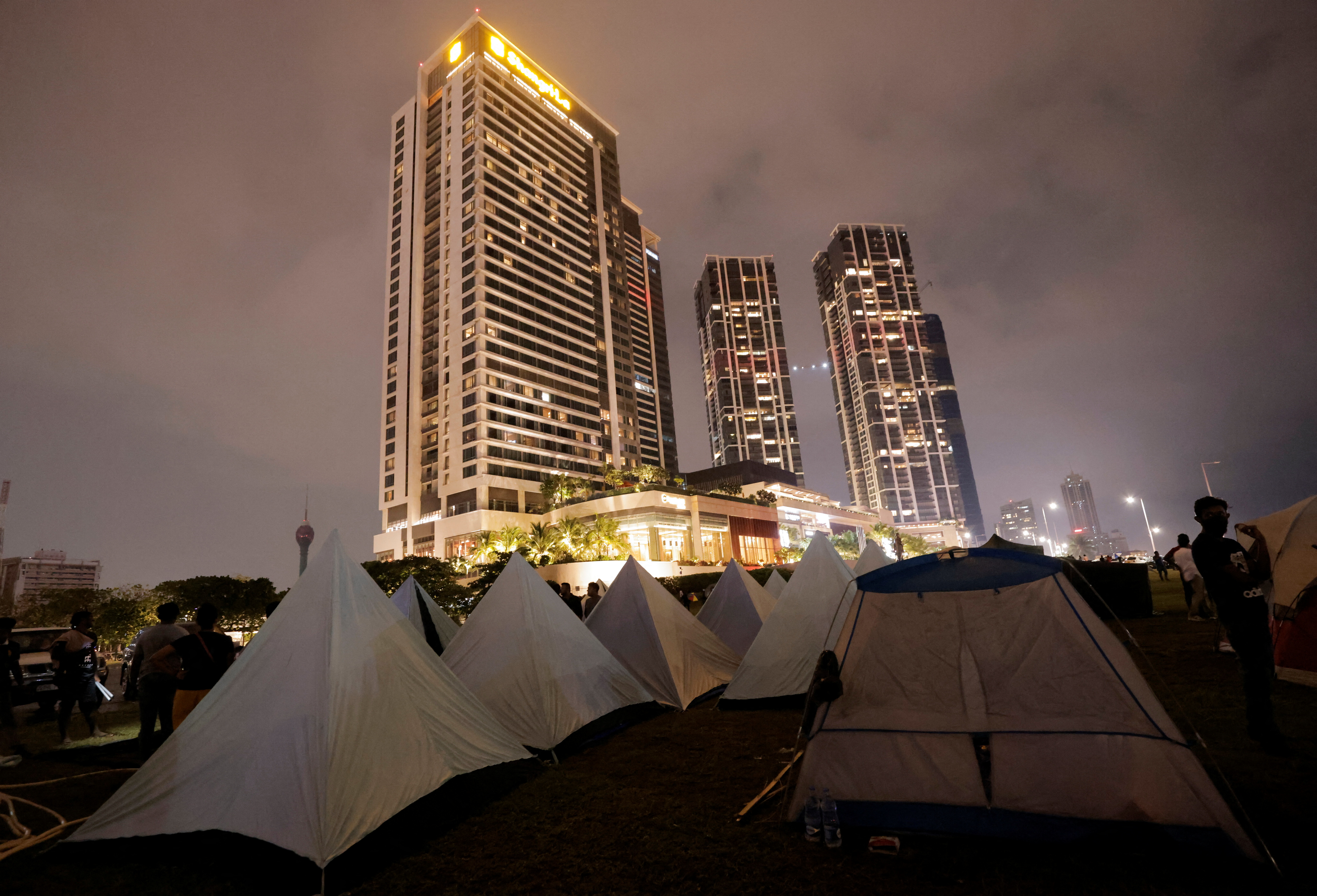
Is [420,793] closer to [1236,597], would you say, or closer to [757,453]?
[1236,597]

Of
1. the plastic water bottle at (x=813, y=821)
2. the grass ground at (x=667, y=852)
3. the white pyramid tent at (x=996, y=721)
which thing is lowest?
the grass ground at (x=667, y=852)

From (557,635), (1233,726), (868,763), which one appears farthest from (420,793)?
(1233,726)

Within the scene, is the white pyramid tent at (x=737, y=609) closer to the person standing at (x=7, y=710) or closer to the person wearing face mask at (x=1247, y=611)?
the person wearing face mask at (x=1247, y=611)

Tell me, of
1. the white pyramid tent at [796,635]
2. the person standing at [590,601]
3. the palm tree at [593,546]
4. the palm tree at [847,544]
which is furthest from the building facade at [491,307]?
the white pyramid tent at [796,635]

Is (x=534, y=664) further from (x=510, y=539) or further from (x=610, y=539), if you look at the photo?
(x=510, y=539)

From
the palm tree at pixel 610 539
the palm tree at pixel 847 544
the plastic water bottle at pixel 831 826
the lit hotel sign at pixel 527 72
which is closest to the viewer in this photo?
the plastic water bottle at pixel 831 826

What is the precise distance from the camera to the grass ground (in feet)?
11.2

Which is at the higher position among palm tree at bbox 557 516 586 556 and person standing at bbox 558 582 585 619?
palm tree at bbox 557 516 586 556

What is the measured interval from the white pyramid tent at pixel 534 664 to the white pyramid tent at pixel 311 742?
1.44 metres

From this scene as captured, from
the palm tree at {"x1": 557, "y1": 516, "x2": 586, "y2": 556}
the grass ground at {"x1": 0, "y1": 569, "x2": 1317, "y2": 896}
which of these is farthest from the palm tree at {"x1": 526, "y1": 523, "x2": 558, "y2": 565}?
the grass ground at {"x1": 0, "y1": 569, "x2": 1317, "y2": 896}

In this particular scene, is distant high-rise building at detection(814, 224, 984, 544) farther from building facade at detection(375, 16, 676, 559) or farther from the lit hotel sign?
the lit hotel sign

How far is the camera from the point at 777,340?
182125 millimetres

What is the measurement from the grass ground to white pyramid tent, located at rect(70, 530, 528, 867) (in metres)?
0.32

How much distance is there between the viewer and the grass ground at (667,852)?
134 inches
